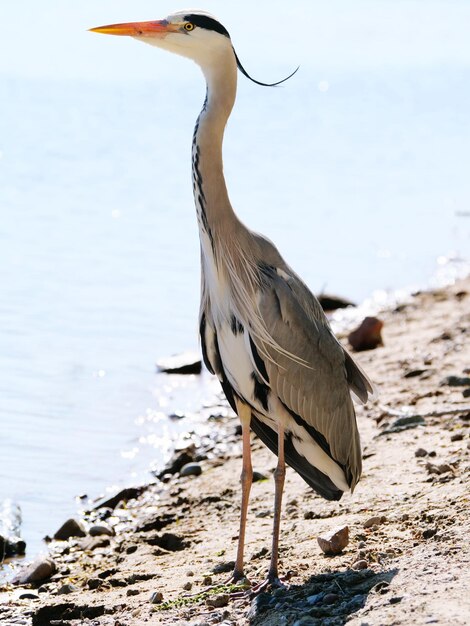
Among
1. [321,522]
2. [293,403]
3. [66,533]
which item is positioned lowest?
[66,533]

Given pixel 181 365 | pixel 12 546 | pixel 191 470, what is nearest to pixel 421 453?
pixel 191 470

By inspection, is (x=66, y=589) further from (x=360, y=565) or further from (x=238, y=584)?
(x=360, y=565)

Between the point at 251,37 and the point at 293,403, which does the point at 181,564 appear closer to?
the point at 293,403

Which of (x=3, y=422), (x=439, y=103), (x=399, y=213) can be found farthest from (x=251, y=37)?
(x=3, y=422)

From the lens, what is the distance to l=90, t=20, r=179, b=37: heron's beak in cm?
509

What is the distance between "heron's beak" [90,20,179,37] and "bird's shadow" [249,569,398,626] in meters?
2.61

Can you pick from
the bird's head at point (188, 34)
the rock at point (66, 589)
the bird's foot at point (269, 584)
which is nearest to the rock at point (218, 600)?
the bird's foot at point (269, 584)

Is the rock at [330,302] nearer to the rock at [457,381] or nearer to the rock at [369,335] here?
the rock at [369,335]

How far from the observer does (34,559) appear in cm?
599

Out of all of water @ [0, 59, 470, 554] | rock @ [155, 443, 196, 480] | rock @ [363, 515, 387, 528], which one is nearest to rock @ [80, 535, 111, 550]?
water @ [0, 59, 470, 554]

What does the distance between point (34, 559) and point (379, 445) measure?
7.10 ft

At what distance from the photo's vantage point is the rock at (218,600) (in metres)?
4.50

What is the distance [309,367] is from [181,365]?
4.99 m

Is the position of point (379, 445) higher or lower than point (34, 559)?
higher
